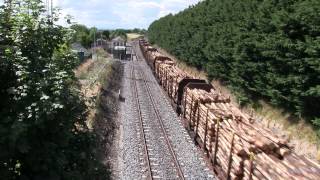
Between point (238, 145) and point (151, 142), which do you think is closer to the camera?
point (238, 145)

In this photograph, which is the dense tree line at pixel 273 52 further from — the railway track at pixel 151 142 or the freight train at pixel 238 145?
the railway track at pixel 151 142

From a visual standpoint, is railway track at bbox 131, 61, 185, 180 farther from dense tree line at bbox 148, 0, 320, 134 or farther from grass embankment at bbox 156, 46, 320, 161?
dense tree line at bbox 148, 0, 320, 134

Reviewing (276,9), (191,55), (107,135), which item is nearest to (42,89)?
(107,135)

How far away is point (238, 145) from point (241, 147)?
25 cm

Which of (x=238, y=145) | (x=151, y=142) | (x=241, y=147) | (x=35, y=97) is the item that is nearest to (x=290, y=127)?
(x=151, y=142)

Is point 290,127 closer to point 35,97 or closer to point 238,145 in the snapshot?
point 238,145

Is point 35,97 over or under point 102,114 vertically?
over

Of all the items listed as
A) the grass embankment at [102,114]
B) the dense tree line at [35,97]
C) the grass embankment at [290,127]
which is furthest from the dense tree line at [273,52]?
the dense tree line at [35,97]

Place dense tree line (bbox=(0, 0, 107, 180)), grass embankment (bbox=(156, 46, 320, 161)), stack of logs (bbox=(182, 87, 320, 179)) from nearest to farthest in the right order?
dense tree line (bbox=(0, 0, 107, 180))
stack of logs (bbox=(182, 87, 320, 179))
grass embankment (bbox=(156, 46, 320, 161))

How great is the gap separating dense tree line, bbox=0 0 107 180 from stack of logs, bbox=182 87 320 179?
4611 millimetres

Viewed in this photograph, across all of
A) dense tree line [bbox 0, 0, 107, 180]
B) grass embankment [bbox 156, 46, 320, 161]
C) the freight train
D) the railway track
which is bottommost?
the railway track

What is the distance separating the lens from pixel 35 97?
7938 millimetres

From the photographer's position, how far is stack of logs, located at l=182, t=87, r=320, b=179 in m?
10.3

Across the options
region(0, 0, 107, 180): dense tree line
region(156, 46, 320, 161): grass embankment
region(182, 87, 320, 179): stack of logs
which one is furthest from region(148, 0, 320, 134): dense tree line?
region(0, 0, 107, 180): dense tree line
